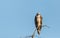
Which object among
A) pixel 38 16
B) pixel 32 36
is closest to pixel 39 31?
pixel 32 36

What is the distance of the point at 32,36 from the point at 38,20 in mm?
4987

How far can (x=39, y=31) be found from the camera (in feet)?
31.3

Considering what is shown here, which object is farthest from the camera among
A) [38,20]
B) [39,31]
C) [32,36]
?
[38,20]

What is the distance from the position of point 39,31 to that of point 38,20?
8.89 ft

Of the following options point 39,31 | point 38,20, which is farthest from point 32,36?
point 38,20

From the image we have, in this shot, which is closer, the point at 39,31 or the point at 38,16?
the point at 39,31

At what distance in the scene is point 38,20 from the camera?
1217 centimetres

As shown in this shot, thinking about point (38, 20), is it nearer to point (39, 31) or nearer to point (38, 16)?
point (38, 16)

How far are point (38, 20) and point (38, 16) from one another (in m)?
0.71

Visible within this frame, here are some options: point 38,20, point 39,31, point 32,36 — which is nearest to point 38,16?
point 38,20

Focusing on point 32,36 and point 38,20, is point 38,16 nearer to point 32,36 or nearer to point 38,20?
point 38,20

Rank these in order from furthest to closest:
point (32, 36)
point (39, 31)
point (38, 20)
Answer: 1. point (38, 20)
2. point (39, 31)
3. point (32, 36)

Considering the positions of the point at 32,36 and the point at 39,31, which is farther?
the point at 39,31

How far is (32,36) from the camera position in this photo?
725 cm
